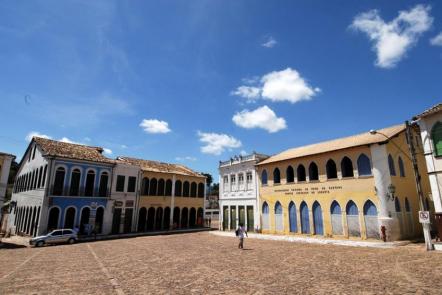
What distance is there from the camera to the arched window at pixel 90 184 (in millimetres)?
27609

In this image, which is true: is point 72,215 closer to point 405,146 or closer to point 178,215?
point 178,215

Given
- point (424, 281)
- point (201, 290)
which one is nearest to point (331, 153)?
point (424, 281)

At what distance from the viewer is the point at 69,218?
2609 centimetres

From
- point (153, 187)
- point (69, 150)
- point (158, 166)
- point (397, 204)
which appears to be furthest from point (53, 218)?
point (397, 204)

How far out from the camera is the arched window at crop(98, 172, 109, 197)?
28.6 metres

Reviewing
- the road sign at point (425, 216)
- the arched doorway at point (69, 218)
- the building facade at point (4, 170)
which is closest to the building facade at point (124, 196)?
the arched doorway at point (69, 218)

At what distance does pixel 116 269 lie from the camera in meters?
12.0

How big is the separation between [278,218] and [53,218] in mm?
21550

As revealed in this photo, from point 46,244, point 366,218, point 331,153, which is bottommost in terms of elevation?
point 46,244

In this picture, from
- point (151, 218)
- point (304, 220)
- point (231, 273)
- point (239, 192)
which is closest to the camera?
point (231, 273)

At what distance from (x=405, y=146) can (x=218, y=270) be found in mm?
19565

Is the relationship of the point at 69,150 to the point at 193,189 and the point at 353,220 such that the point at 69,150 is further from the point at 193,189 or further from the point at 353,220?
the point at 353,220

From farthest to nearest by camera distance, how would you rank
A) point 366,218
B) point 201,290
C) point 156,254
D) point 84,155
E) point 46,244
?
point 84,155
point 46,244
point 366,218
point 156,254
point 201,290

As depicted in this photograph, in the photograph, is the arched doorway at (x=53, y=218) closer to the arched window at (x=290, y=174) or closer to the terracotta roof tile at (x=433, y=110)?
the arched window at (x=290, y=174)
